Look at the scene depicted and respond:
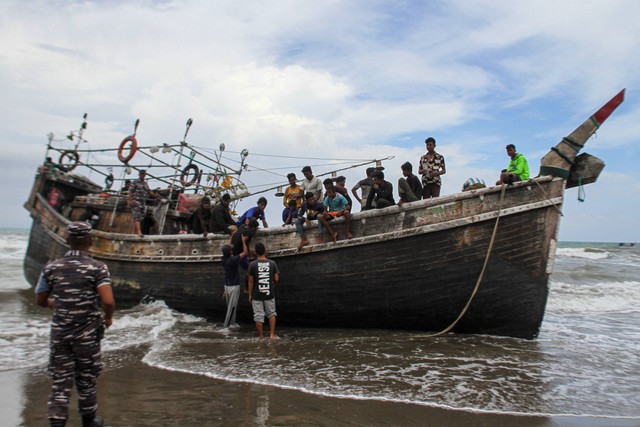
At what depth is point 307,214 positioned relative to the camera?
8461 mm

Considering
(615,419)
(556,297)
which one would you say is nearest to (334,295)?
(615,419)

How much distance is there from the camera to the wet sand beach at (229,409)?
4312 mm

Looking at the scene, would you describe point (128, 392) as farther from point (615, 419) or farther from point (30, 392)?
point (615, 419)

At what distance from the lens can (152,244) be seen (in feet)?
34.0

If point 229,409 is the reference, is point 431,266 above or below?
above

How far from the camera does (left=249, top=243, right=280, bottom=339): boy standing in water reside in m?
7.76

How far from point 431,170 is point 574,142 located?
225cm

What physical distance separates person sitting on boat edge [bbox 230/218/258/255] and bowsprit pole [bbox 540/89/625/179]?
16.5 ft

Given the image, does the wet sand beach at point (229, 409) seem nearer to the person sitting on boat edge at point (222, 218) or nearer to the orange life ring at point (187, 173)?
the person sitting on boat edge at point (222, 218)

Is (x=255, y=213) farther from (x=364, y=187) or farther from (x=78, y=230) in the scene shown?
(x=78, y=230)

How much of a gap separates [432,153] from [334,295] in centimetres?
303

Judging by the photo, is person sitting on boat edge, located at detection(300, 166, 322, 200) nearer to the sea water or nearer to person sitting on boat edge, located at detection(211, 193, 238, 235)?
person sitting on boat edge, located at detection(211, 193, 238, 235)

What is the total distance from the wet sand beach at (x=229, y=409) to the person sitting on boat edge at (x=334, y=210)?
3.26 meters

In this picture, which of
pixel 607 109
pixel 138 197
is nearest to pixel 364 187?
pixel 607 109
